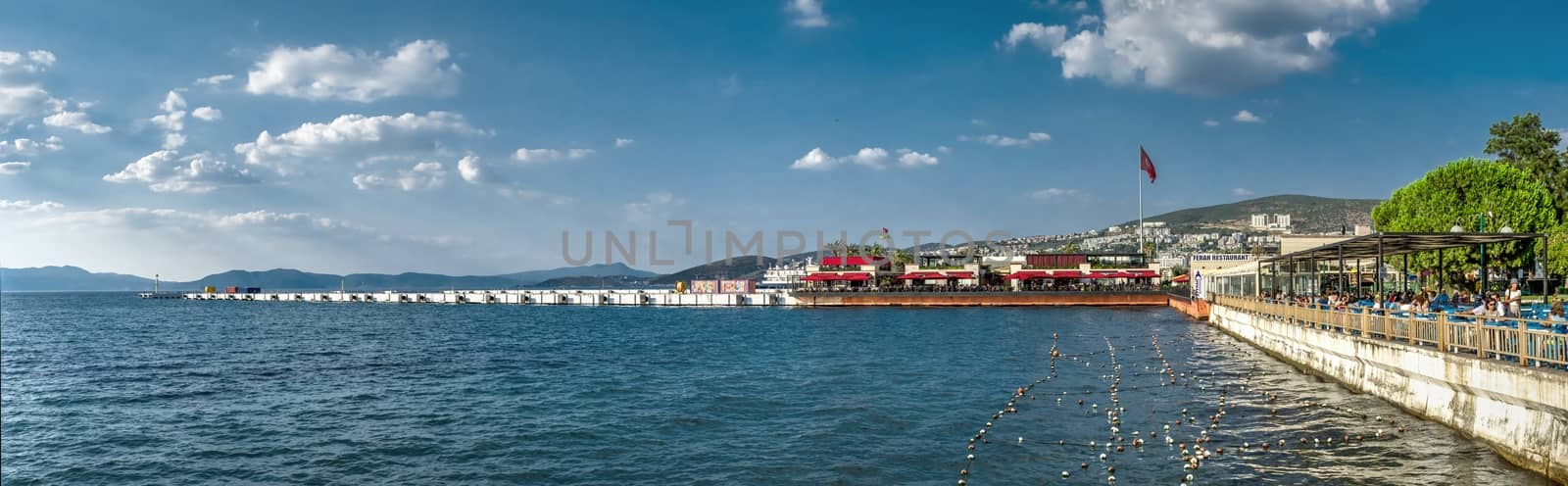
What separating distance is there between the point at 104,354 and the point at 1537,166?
93191 mm

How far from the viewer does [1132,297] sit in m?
91.6

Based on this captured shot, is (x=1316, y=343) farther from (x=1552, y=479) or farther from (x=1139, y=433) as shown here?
(x=1552, y=479)

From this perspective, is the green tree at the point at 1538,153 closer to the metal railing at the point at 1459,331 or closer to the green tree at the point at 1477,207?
the green tree at the point at 1477,207

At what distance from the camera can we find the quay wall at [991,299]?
9181cm

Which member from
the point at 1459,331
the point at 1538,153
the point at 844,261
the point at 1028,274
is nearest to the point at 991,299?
the point at 1028,274

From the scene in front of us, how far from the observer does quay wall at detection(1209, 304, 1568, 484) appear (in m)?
12.9

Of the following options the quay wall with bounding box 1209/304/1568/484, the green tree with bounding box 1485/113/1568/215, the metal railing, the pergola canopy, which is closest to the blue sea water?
the quay wall with bounding box 1209/304/1568/484

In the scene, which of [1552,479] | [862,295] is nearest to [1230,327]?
[1552,479]

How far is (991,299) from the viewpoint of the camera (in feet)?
312

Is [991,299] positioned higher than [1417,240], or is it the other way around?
[1417,240]

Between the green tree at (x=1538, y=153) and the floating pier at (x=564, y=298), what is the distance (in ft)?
229

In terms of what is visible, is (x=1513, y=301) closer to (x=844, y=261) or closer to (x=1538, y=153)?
(x=1538, y=153)

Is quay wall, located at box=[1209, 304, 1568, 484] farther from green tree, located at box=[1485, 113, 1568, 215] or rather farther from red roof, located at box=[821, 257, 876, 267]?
red roof, located at box=[821, 257, 876, 267]

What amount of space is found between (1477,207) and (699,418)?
173 feet
